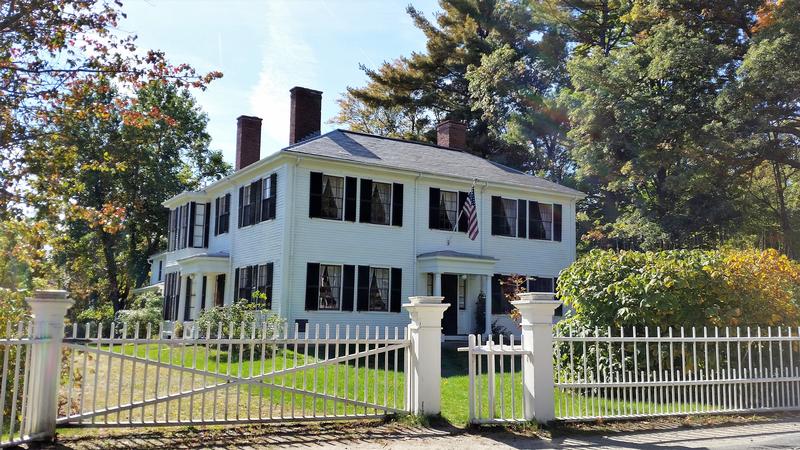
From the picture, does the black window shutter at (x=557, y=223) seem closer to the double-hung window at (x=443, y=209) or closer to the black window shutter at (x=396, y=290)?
the double-hung window at (x=443, y=209)

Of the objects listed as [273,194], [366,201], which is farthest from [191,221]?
[366,201]

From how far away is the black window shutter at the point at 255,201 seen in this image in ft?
67.7

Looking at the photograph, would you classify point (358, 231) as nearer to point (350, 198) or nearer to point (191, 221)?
point (350, 198)

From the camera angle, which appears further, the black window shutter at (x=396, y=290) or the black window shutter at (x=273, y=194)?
the black window shutter at (x=396, y=290)

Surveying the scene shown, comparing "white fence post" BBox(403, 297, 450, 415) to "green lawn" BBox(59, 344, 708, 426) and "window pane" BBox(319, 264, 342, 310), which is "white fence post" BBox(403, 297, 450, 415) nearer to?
"green lawn" BBox(59, 344, 708, 426)

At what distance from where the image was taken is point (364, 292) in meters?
19.9

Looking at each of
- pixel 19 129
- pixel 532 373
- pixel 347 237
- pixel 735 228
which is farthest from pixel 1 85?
pixel 735 228

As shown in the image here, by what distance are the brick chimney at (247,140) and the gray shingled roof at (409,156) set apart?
3565 millimetres

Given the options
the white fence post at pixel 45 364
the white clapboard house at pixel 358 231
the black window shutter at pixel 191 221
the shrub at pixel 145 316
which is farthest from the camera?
the shrub at pixel 145 316

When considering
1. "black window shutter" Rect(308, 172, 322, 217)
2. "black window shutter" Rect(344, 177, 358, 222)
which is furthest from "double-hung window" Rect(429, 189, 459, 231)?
"black window shutter" Rect(308, 172, 322, 217)

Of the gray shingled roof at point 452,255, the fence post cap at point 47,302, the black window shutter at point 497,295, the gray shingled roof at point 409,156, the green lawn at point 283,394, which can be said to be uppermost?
the gray shingled roof at point 409,156

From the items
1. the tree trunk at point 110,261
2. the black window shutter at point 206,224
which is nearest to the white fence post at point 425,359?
the black window shutter at point 206,224

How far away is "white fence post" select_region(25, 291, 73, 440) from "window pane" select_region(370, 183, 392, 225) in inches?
548

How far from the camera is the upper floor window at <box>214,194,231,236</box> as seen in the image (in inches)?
914
